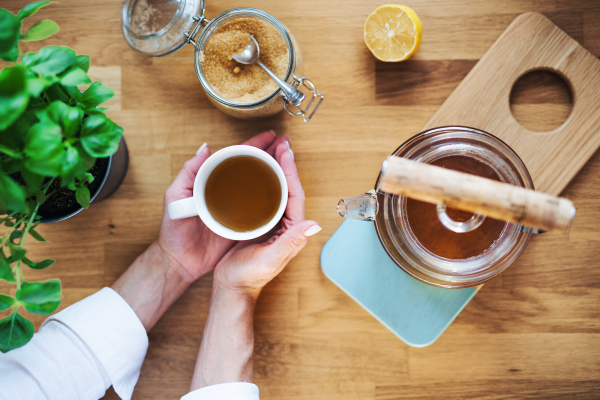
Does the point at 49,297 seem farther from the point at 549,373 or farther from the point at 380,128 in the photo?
the point at 549,373

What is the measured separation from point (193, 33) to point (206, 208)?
35 cm

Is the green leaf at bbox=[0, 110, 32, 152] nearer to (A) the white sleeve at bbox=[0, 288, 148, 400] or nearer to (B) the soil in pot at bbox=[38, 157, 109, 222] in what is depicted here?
(B) the soil in pot at bbox=[38, 157, 109, 222]

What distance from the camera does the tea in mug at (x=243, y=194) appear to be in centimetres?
74

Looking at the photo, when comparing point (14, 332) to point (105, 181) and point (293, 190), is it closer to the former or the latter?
point (105, 181)

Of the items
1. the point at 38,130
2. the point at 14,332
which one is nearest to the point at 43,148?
the point at 38,130

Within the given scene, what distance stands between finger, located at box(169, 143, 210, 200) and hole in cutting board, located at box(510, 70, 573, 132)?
689 mm

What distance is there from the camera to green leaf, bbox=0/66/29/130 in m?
0.36

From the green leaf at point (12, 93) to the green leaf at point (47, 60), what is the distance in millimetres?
34

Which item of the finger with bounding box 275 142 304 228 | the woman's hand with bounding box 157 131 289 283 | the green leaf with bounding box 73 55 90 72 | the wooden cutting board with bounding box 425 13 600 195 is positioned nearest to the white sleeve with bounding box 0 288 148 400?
the woman's hand with bounding box 157 131 289 283

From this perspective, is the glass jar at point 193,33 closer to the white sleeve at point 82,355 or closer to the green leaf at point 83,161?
the green leaf at point 83,161

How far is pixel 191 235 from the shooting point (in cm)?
83

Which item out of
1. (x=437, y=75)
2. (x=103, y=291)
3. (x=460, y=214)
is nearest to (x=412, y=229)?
(x=460, y=214)

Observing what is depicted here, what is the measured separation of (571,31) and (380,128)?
473mm

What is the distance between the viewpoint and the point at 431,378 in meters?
0.85
